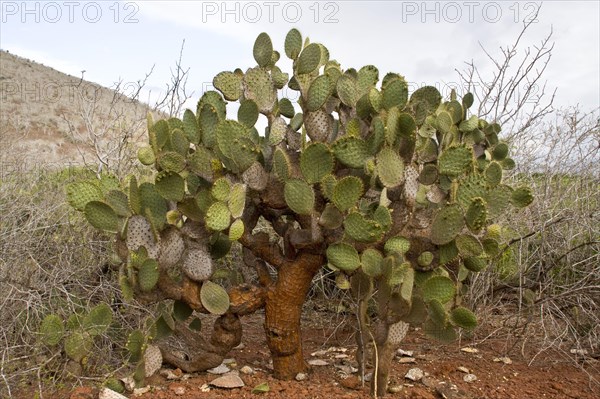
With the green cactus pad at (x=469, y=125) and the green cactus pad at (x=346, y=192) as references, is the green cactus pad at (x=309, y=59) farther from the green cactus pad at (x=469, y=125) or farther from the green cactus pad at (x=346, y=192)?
the green cactus pad at (x=469, y=125)

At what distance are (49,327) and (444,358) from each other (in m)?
1.92

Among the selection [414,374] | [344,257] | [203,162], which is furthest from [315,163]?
[414,374]

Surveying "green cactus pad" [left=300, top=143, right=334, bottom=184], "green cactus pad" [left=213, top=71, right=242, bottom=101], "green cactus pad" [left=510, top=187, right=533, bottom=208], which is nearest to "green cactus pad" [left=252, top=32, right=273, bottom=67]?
"green cactus pad" [left=213, top=71, right=242, bottom=101]

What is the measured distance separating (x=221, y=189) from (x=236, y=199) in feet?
0.25

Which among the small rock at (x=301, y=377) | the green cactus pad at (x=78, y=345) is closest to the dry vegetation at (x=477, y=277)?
the green cactus pad at (x=78, y=345)

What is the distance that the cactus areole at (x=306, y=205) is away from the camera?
8.48 feet

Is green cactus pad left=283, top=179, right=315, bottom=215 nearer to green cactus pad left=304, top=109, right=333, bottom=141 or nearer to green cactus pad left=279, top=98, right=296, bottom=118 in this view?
green cactus pad left=304, top=109, right=333, bottom=141

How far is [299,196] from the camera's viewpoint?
2.58m

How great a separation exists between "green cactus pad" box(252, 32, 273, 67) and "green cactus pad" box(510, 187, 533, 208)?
4.08 ft

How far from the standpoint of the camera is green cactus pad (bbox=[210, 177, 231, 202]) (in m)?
2.54

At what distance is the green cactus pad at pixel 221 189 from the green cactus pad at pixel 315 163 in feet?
1.02

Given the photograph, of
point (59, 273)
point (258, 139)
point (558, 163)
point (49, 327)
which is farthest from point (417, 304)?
point (558, 163)

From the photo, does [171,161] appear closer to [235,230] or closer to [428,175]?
[235,230]

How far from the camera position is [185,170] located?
285cm
